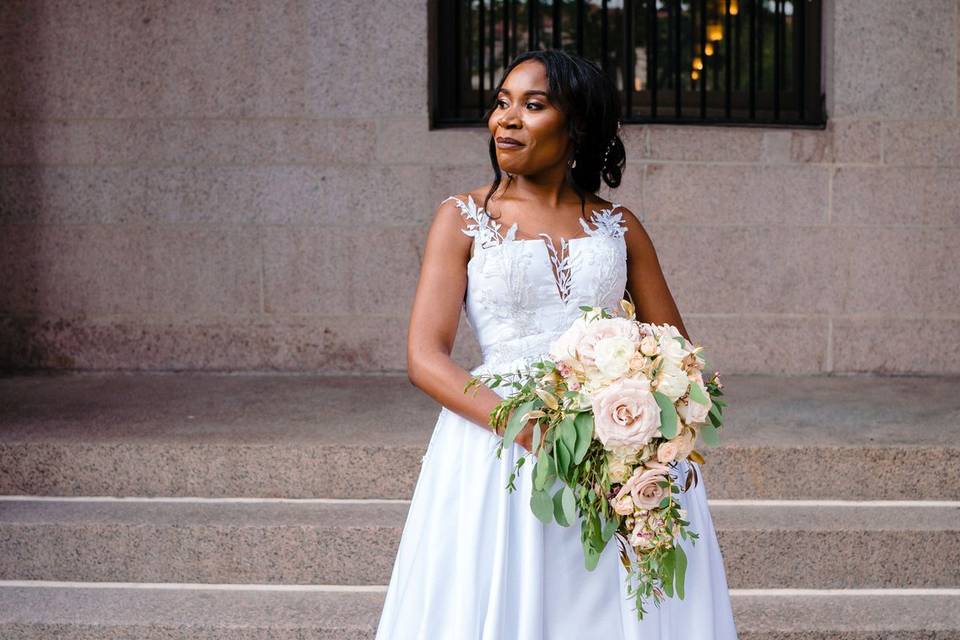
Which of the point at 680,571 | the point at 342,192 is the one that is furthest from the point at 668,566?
the point at 342,192

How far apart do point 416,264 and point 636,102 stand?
1624 mm

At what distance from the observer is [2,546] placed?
4430 millimetres

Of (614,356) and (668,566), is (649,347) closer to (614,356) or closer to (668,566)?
(614,356)

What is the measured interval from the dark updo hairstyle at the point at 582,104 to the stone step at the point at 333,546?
2062 mm

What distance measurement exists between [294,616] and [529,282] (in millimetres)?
1915

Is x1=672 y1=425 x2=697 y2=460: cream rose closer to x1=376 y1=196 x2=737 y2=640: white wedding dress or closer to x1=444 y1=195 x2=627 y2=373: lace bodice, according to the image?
x1=376 y1=196 x2=737 y2=640: white wedding dress

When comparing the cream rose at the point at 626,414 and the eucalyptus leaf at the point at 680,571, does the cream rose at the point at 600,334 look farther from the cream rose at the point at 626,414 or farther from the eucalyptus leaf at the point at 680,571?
the eucalyptus leaf at the point at 680,571

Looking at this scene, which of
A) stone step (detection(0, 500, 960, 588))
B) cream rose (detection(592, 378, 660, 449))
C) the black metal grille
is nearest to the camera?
cream rose (detection(592, 378, 660, 449))

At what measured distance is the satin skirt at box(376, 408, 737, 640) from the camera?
2420mm

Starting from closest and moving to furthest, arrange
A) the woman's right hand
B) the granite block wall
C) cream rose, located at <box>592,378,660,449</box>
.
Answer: cream rose, located at <box>592,378,660,449</box> < the woman's right hand < the granite block wall

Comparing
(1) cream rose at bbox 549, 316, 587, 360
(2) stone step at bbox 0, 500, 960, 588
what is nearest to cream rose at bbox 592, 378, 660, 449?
(1) cream rose at bbox 549, 316, 587, 360

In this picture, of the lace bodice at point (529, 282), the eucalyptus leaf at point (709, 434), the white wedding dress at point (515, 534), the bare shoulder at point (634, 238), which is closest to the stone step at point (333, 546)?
the white wedding dress at point (515, 534)

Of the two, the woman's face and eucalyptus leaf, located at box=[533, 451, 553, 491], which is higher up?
the woman's face

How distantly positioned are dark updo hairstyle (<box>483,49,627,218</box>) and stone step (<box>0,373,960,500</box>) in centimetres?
231
